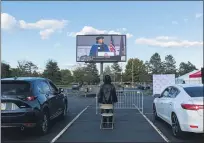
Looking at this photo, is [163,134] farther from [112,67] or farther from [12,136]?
[112,67]

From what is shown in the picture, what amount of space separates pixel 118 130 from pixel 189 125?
277cm

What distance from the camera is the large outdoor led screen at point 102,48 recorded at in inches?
911

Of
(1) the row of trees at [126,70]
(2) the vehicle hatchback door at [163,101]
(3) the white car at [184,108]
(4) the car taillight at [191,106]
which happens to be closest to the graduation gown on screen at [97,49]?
(2) the vehicle hatchback door at [163,101]

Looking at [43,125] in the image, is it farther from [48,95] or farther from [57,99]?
[57,99]

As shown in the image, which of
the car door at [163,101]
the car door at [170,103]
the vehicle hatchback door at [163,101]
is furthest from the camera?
the car door at [163,101]

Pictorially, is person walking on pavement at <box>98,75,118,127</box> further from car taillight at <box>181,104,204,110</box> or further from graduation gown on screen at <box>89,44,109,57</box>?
graduation gown on screen at <box>89,44,109,57</box>

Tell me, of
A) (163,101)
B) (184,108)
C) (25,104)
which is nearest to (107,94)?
(163,101)

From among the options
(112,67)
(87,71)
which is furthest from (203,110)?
(112,67)

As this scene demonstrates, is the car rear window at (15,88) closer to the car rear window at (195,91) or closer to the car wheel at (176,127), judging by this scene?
the car wheel at (176,127)

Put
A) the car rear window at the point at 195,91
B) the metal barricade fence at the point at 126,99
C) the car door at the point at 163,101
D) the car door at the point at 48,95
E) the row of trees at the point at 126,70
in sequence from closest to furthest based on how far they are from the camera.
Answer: the car rear window at the point at 195,91
the car door at the point at 48,95
the car door at the point at 163,101
the metal barricade fence at the point at 126,99
the row of trees at the point at 126,70

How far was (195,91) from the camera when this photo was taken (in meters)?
8.60

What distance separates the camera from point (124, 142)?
8250 millimetres

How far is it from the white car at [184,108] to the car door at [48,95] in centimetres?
375

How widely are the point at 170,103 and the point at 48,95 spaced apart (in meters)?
3.92
